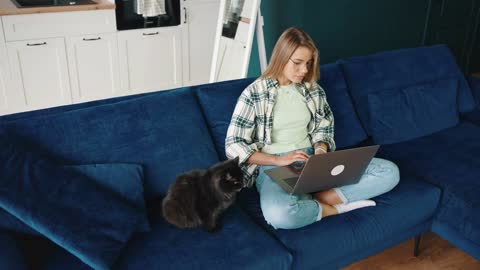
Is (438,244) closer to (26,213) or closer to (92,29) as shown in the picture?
(26,213)

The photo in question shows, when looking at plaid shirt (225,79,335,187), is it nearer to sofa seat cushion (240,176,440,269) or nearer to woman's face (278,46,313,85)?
woman's face (278,46,313,85)

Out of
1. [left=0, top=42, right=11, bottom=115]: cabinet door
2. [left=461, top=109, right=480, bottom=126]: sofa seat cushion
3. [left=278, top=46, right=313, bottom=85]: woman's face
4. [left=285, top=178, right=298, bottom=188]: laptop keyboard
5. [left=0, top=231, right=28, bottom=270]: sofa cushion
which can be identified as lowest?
[left=0, top=42, right=11, bottom=115]: cabinet door

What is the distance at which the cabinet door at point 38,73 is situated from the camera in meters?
3.68

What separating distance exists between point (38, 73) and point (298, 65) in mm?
2783

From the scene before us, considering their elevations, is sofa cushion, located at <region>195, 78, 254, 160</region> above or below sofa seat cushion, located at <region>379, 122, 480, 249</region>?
above

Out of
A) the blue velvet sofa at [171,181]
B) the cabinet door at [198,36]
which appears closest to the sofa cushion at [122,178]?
the blue velvet sofa at [171,181]

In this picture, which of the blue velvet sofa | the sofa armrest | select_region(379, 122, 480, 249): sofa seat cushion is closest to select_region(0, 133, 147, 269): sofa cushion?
the blue velvet sofa

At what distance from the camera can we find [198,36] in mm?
4484

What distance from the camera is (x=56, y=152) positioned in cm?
168

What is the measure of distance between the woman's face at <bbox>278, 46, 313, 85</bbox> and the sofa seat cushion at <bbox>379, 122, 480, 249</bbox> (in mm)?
762

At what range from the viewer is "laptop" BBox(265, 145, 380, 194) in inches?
64.2

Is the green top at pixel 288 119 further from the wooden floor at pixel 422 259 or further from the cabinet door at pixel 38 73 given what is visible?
the cabinet door at pixel 38 73

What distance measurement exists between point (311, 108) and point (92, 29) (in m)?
2.60

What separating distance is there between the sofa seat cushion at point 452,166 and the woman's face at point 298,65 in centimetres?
76
